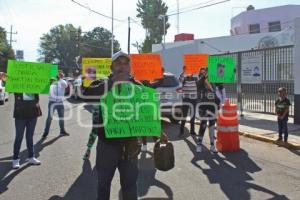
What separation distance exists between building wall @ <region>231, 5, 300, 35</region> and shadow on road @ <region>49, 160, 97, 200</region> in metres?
46.9

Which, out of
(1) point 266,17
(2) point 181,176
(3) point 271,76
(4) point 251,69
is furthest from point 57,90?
(1) point 266,17

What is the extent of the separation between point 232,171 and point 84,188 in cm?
266

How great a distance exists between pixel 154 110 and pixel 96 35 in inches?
4123

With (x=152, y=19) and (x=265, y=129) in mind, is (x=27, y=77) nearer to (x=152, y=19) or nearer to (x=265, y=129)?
(x=265, y=129)

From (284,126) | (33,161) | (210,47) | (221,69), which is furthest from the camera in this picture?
(210,47)

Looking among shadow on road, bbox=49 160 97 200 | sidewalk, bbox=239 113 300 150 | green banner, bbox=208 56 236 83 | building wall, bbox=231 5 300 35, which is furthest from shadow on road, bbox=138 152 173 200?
building wall, bbox=231 5 300 35

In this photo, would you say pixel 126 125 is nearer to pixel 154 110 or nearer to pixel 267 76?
pixel 154 110

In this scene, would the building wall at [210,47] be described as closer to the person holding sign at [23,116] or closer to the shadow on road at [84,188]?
the person holding sign at [23,116]

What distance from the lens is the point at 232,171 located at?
7863mm

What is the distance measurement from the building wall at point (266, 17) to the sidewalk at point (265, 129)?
37.8 meters

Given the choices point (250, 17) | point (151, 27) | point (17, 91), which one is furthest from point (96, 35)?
point (17, 91)

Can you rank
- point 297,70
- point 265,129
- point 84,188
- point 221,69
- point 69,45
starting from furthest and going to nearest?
point 69,45
point 297,70
point 221,69
point 265,129
point 84,188

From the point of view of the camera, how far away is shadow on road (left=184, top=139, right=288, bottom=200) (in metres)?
6.50

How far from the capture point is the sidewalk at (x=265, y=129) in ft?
36.4
